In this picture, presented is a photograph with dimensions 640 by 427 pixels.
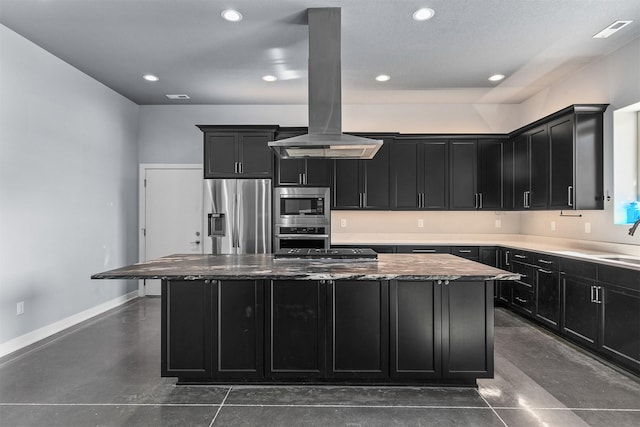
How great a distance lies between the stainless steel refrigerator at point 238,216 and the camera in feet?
16.0

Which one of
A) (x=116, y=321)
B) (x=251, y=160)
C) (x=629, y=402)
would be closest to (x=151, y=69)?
(x=251, y=160)

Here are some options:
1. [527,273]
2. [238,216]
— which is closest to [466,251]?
[527,273]

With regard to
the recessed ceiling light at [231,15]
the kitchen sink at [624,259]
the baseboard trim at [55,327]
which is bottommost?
the baseboard trim at [55,327]

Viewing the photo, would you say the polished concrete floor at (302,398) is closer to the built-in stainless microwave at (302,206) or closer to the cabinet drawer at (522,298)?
the cabinet drawer at (522,298)

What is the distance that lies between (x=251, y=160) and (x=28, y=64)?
2.50 m

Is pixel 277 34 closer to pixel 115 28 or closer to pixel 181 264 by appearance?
pixel 115 28

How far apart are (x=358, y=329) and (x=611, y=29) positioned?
3.51 metres

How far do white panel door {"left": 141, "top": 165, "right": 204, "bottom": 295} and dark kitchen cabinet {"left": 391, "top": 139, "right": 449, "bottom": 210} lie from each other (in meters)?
3.00

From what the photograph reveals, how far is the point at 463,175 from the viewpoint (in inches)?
209

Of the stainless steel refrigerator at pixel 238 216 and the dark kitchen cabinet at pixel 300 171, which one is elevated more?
the dark kitchen cabinet at pixel 300 171

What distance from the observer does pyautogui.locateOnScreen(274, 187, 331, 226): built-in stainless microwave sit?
16.3 feet

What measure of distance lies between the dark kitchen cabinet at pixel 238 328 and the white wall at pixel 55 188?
7.34ft

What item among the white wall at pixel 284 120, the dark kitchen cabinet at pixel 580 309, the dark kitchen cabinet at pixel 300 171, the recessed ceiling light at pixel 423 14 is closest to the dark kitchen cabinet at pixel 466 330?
the dark kitchen cabinet at pixel 580 309

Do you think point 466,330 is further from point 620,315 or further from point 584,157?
point 584,157
